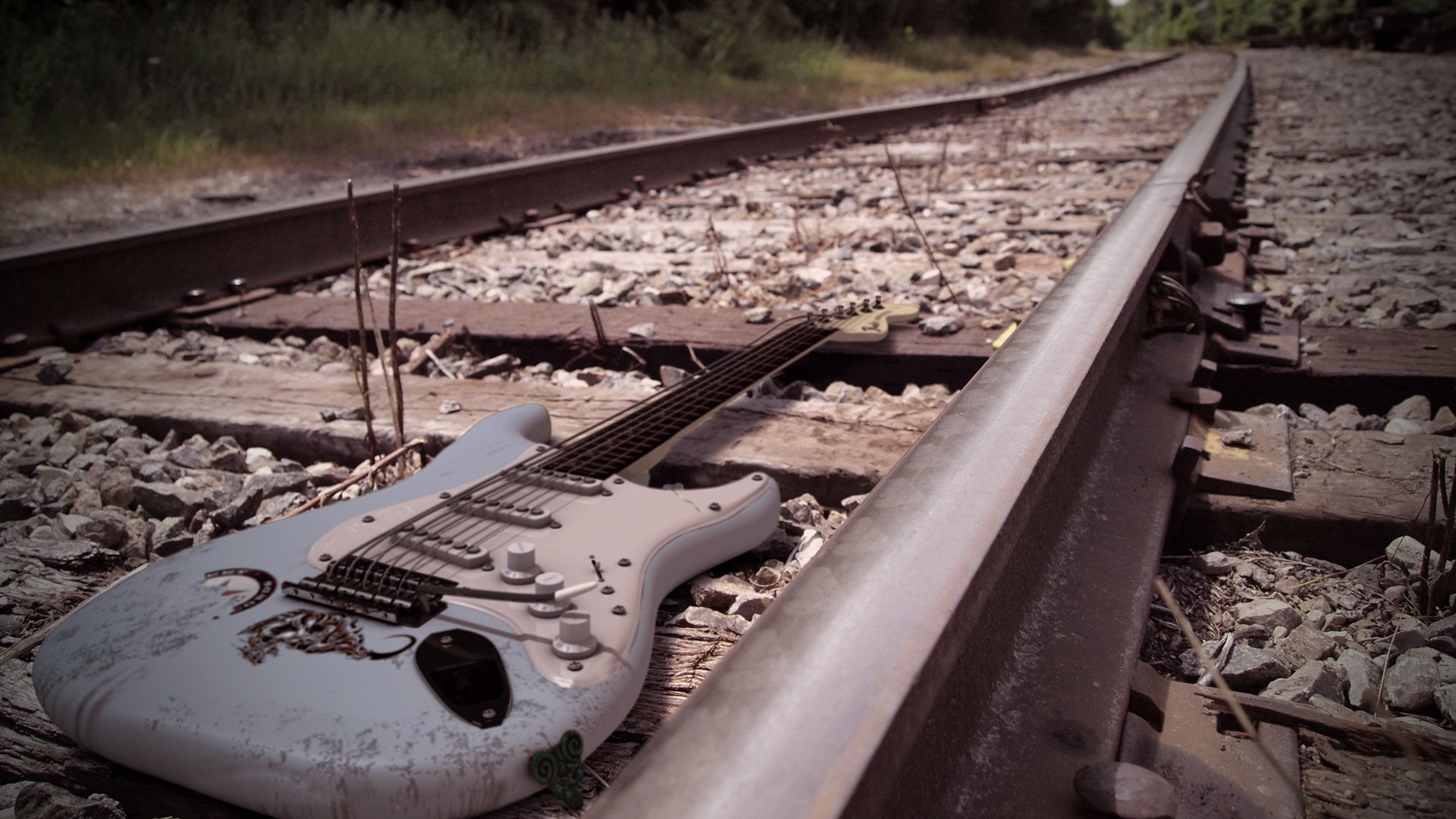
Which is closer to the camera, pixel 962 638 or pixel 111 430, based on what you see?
pixel 962 638

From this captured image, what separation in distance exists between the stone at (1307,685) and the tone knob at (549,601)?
76 centimetres

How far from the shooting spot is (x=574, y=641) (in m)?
0.98

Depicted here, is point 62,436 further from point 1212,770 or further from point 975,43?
point 975,43

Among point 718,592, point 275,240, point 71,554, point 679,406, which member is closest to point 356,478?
point 71,554

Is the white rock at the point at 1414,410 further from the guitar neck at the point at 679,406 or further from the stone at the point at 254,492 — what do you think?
the stone at the point at 254,492

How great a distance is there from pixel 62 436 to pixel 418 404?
2.33 ft

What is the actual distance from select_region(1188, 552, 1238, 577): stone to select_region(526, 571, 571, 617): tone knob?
89 centimetres

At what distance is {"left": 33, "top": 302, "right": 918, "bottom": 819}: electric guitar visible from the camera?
2.85 feet

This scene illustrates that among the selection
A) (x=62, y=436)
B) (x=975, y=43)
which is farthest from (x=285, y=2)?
(x=975, y=43)

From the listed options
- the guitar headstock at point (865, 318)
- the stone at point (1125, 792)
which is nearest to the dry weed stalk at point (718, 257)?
the guitar headstock at point (865, 318)

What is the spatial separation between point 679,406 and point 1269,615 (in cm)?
101

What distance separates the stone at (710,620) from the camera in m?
1.26

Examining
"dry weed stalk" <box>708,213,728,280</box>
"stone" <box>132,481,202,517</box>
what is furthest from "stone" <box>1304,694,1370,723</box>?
"dry weed stalk" <box>708,213,728,280</box>

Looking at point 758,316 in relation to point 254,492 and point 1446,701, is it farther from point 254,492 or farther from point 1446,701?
point 1446,701
